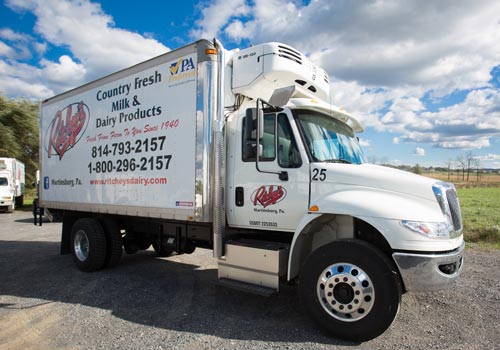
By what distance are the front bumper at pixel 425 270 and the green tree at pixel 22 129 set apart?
101 ft

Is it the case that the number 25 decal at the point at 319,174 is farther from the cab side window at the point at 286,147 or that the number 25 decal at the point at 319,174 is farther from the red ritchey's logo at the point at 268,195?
the red ritchey's logo at the point at 268,195

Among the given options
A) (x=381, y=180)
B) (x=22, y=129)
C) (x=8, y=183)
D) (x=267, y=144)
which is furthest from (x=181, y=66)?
(x=22, y=129)

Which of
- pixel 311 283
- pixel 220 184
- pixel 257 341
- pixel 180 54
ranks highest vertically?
pixel 180 54

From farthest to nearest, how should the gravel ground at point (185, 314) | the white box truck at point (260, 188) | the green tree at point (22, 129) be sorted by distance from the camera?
1. the green tree at point (22, 129)
2. the gravel ground at point (185, 314)
3. the white box truck at point (260, 188)

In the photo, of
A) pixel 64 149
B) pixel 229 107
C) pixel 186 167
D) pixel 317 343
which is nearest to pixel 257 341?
pixel 317 343

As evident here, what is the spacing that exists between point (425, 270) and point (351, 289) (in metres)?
0.77

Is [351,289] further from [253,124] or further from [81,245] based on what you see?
[81,245]

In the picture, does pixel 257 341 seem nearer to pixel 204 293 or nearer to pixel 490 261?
pixel 204 293

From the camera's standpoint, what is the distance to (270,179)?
4660 millimetres

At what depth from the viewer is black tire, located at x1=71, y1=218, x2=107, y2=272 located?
6691mm

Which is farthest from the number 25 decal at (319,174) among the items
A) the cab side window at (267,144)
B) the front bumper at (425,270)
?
the front bumper at (425,270)

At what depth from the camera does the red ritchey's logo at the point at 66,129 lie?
702 centimetres

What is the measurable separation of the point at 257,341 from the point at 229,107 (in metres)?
3.12

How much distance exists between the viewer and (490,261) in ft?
24.8
